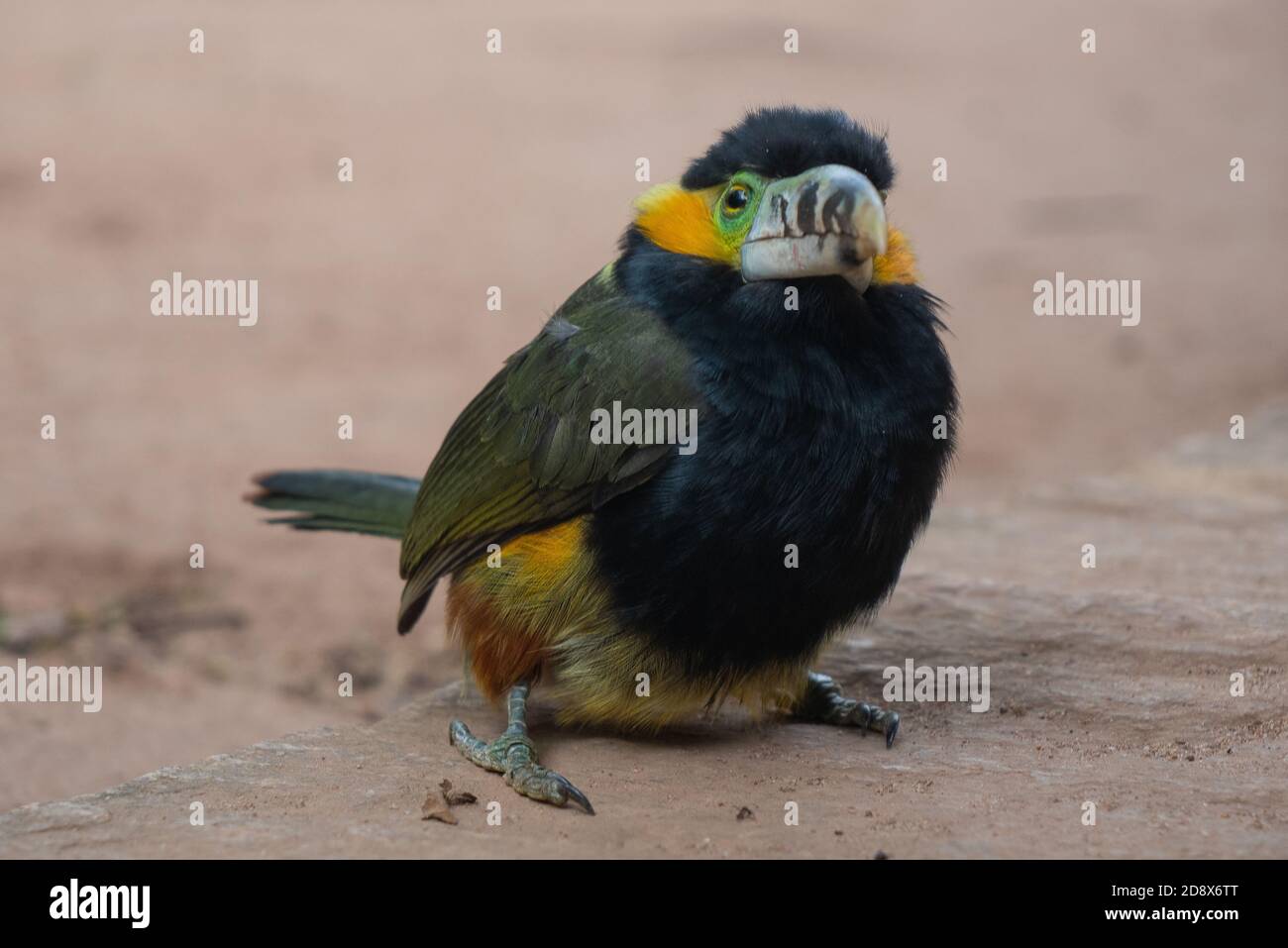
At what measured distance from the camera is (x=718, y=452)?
125 inches

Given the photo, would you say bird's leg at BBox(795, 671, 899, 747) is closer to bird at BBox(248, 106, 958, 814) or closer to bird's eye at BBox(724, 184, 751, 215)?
bird at BBox(248, 106, 958, 814)

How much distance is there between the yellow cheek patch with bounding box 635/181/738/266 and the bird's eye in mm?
44

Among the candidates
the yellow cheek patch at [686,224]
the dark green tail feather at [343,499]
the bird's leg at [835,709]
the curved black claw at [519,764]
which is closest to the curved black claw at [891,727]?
the bird's leg at [835,709]

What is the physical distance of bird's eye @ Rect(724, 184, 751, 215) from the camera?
10.8ft

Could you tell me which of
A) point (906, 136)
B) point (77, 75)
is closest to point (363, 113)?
point (77, 75)

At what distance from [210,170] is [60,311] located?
6.45ft

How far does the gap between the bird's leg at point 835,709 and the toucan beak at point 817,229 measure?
1.00 metres

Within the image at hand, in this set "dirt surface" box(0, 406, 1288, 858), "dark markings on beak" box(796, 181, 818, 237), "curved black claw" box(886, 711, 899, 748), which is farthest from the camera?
"curved black claw" box(886, 711, 899, 748)

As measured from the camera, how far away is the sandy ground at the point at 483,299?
14.7 feet

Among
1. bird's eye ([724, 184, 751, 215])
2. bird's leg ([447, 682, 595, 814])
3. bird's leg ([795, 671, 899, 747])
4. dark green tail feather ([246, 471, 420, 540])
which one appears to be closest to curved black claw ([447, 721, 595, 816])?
bird's leg ([447, 682, 595, 814])

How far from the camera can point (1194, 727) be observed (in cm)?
357

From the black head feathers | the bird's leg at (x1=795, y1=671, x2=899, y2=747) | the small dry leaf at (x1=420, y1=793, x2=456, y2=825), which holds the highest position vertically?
the black head feathers

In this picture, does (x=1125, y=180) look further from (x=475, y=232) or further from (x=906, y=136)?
(x=475, y=232)

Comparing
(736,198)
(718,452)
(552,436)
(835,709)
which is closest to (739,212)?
(736,198)
